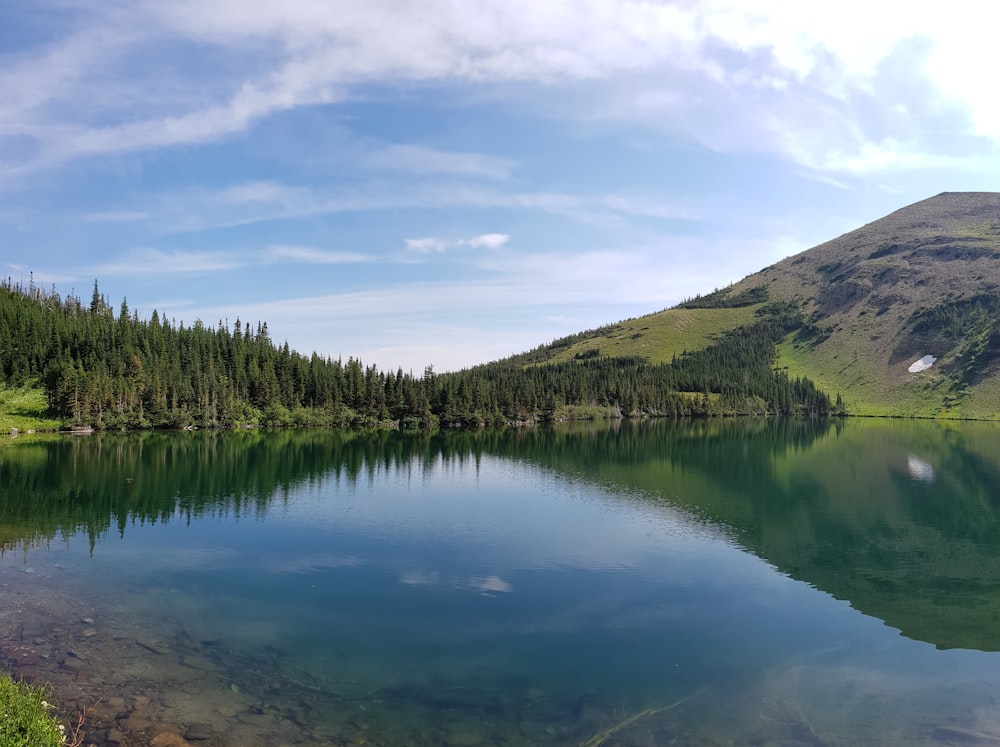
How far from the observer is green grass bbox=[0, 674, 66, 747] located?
45.9 ft

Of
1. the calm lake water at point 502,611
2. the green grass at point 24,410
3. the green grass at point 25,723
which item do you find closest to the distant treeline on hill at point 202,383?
the green grass at point 24,410

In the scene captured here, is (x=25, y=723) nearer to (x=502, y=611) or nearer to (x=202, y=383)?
(x=502, y=611)

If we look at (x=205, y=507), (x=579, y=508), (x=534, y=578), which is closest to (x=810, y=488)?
(x=579, y=508)

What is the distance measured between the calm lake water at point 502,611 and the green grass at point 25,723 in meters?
2.39

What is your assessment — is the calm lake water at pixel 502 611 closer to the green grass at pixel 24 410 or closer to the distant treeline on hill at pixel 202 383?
the green grass at pixel 24 410

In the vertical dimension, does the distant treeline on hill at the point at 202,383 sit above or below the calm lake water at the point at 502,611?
above

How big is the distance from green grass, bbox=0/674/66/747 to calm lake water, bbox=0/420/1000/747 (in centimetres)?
239

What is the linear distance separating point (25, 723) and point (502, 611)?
1841 centimetres

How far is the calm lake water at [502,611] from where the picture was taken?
19531 mm

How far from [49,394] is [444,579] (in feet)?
436

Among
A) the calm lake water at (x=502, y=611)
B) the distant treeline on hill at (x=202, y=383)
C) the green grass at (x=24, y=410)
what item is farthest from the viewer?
the distant treeline on hill at (x=202, y=383)

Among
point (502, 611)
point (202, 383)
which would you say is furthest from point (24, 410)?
point (502, 611)

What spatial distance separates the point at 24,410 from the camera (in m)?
126

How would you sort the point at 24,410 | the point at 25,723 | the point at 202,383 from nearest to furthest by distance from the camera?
the point at 25,723 < the point at 24,410 < the point at 202,383
